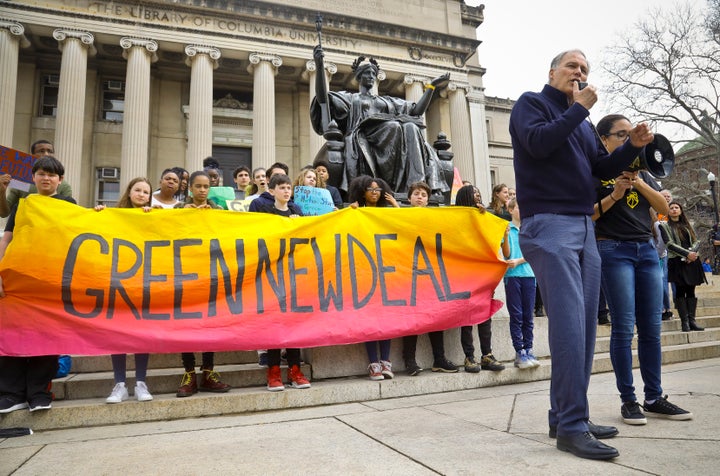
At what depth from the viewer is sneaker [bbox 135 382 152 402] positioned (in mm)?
3808

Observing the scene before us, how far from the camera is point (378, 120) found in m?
6.97

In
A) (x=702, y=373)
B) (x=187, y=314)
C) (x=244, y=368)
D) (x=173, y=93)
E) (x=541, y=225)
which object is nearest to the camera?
Answer: (x=541, y=225)

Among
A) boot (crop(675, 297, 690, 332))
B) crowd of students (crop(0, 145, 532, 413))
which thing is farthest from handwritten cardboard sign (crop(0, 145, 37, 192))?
boot (crop(675, 297, 690, 332))

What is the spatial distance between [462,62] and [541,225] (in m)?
32.0

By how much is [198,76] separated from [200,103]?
1.67 m

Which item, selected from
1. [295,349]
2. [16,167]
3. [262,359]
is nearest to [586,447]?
[295,349]

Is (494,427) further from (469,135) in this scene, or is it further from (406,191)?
(469,135)

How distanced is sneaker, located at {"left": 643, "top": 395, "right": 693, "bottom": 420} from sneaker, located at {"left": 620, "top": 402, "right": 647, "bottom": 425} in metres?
0.20

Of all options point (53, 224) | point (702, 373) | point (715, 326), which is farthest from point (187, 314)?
point (715, 326)

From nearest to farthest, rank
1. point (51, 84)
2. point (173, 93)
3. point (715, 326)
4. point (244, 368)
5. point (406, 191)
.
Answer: point (244, 368)
point (406, 191)
point (715, 326)
point (51, 84)
point (173, 93)

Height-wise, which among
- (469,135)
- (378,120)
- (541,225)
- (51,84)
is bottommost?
(541,225)

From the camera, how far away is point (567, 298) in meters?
2.66

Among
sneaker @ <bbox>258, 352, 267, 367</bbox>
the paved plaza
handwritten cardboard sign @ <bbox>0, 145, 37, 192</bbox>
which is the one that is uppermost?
handwritten cardboard sign @ <bbox>0, 145, 37, 192</bbox>

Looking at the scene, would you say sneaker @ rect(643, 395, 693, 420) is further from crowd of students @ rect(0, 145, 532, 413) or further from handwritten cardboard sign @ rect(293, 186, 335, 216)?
handwritten cardboard sign @ rect(293, 186, 335, 216)
